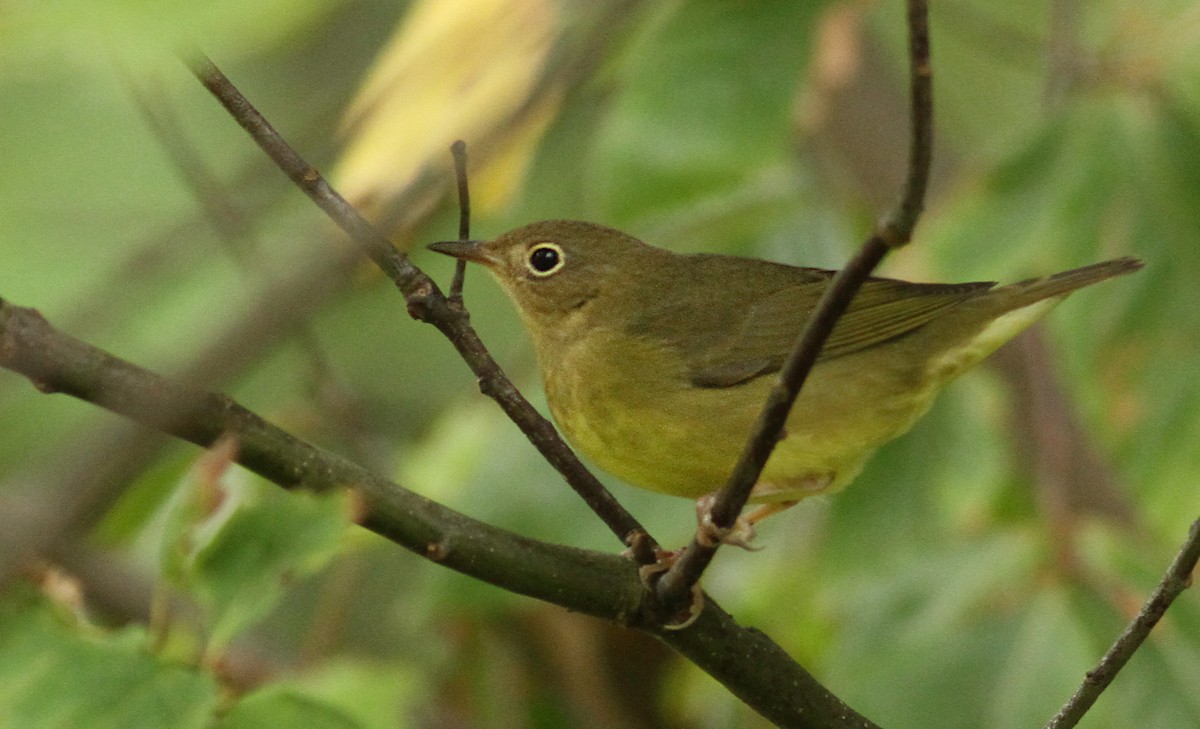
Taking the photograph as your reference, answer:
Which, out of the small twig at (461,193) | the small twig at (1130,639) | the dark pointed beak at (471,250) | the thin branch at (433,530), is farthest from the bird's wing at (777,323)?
the small twig at (1130,639)

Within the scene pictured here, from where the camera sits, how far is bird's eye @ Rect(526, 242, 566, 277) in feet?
14.7

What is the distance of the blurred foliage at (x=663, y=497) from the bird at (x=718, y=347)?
0.18 m

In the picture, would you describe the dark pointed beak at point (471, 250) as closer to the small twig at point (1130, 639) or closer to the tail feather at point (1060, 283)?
the tail feather at point (1060, 283)

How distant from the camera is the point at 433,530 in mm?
2383

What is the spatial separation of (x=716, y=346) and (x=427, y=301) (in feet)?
5.18

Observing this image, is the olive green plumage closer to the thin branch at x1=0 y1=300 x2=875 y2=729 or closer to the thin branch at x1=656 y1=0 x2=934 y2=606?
the thin branch at x1=0 y1=300 x2=875 y2=729

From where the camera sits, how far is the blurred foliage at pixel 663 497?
2791mm

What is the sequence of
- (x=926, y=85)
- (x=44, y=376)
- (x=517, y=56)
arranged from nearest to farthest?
1. (x=926, y=85)
2. (x=44, y=376)
3. (x=517, y=56)

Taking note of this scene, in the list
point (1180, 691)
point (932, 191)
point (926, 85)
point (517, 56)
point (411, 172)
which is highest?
point (932, 191)

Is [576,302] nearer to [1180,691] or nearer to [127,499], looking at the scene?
[127,499]

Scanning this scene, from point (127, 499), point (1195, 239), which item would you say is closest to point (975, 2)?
point (1195, 239)

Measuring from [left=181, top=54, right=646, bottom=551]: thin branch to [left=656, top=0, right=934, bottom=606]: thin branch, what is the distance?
0.61ft

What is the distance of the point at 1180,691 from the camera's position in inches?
155

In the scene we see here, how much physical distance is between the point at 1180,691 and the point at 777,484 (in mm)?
1216
